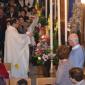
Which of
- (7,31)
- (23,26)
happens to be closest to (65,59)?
(7,31)

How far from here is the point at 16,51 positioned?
919cm

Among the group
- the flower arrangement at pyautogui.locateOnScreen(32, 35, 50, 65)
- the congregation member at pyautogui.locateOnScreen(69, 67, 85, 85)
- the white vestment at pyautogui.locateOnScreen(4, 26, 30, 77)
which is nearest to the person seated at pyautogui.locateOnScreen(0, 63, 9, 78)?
the white vestment at pyautogui.locateOnScreen(4, 26, 30, 77)

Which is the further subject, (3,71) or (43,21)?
(43,21)

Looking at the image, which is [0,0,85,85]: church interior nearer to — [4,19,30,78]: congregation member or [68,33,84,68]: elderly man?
[4,19,30,78]: congregation member

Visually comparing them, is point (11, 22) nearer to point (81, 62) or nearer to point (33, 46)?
point (33, 46)

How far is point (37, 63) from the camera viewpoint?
30.5 ft

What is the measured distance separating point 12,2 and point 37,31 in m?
→ 1.25

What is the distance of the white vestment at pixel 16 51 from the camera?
910 centimetres

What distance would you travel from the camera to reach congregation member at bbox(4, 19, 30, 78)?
910 cm

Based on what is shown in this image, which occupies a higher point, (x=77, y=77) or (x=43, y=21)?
(x=43, y=21)

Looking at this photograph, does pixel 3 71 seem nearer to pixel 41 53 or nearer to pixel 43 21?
pixel 41 53

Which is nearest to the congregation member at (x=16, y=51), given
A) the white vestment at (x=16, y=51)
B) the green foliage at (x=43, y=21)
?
the white vestment at (x=16, y=51)

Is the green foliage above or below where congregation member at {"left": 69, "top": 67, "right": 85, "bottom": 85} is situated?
above

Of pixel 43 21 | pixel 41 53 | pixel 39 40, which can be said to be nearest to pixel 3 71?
pixel 41 53
